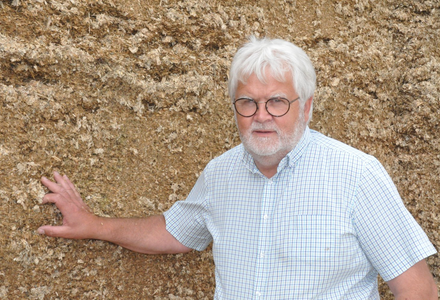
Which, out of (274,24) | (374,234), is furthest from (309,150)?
(274,24)

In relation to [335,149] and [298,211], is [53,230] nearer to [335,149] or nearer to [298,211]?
[298,211]

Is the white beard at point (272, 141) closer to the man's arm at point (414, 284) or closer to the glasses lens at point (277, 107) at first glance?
the glasses lens at point (277, 107)

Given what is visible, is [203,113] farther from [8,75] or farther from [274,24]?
[8,75]

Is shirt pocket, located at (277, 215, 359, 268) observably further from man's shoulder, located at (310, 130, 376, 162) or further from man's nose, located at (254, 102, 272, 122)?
man's nose, located at (254, 102, 272, 122)

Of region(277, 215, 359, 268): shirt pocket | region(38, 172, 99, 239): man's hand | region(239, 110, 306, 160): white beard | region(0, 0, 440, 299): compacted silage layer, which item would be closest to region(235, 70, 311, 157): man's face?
region(239, 110, 306, 160): white beard

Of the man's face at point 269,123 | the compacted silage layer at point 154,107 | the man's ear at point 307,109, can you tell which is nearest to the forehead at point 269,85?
the man's face at point 269,123

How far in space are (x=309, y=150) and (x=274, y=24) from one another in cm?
75

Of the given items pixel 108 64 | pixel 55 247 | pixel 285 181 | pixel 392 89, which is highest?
pixel 108 64

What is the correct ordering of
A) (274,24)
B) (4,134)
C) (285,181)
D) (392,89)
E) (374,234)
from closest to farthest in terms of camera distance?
(374,234), (285,181), (4,134), (274,24), (392,89)

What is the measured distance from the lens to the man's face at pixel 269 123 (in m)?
1.49

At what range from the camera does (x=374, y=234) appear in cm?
143

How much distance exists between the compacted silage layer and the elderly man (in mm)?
396

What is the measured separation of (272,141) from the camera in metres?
1.51

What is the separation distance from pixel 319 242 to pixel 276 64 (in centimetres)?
54
